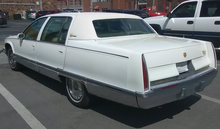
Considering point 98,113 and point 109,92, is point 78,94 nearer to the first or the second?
point 98,113

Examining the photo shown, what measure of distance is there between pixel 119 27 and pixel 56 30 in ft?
4.10

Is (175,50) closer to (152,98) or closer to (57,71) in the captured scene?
(152,98)

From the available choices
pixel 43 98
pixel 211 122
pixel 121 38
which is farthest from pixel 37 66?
pixel 211 122

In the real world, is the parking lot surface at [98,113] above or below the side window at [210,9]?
below

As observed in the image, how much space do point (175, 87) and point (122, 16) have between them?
205 centimetres

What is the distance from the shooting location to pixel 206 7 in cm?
779

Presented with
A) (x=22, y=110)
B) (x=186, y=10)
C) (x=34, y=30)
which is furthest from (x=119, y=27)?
(x=186, y=10)

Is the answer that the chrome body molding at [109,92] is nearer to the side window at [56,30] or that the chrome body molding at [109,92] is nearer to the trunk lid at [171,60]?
the trunk lid at [171,60]

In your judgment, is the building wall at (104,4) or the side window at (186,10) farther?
the building wall at (104,4)

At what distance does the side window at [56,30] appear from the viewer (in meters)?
4.40

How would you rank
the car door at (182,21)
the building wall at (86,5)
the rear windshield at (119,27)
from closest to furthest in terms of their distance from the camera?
the rear windshield at (119,27)
the car door at (182,21)
the building wall at (86,5)

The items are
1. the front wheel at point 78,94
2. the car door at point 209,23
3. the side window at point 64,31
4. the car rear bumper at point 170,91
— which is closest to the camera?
the car rear bumper at point 170,91

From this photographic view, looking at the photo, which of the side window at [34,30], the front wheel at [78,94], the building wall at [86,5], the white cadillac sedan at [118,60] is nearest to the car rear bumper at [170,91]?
the white cadillac sedan at [118,60]

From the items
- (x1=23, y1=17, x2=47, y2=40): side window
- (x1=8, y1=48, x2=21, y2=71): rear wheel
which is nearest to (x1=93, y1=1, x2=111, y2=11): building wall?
(x1=8, y1=48, x2=21, y2=71): rear wheel
